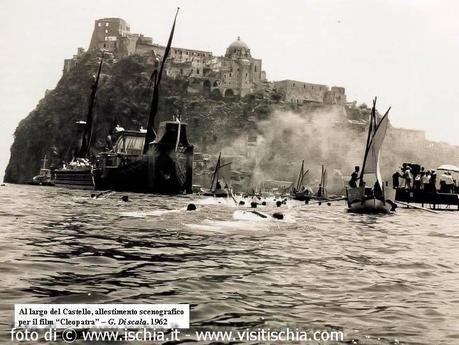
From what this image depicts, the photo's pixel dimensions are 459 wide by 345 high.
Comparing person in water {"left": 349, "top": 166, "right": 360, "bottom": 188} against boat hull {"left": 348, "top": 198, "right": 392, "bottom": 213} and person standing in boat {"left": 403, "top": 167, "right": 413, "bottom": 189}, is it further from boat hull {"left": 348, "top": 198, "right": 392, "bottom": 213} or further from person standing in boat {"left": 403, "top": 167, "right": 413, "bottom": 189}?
person standing in boat {"left": 403, "top": 167, "right": 413, "bottom": 189}

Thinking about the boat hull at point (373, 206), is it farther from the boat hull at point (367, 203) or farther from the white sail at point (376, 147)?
the white sail at point (376, 147)

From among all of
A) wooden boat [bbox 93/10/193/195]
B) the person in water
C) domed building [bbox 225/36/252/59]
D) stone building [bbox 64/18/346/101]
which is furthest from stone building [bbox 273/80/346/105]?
the person in water

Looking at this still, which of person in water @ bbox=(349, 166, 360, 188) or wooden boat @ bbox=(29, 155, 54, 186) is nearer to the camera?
person in water @ bbox=(349, 166, 360, 188)

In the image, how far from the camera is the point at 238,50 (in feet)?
520

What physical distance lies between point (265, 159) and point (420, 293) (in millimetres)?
145933

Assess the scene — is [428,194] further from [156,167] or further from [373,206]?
[156,167]

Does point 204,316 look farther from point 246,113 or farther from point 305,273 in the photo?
point 246,113

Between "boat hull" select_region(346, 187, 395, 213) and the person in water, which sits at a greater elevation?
the person in water

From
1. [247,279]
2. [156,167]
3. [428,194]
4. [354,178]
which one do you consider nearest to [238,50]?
[156,167]

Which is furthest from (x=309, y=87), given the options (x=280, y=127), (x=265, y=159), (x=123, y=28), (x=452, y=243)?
(x=452, y=243)

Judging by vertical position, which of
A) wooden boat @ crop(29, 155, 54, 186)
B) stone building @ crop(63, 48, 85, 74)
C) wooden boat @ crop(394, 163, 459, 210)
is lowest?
wooden boat @ crop(29, 155, 54, 186)

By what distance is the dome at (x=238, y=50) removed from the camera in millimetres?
158375

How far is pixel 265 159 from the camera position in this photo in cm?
15538

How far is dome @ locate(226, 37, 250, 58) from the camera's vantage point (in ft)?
520
